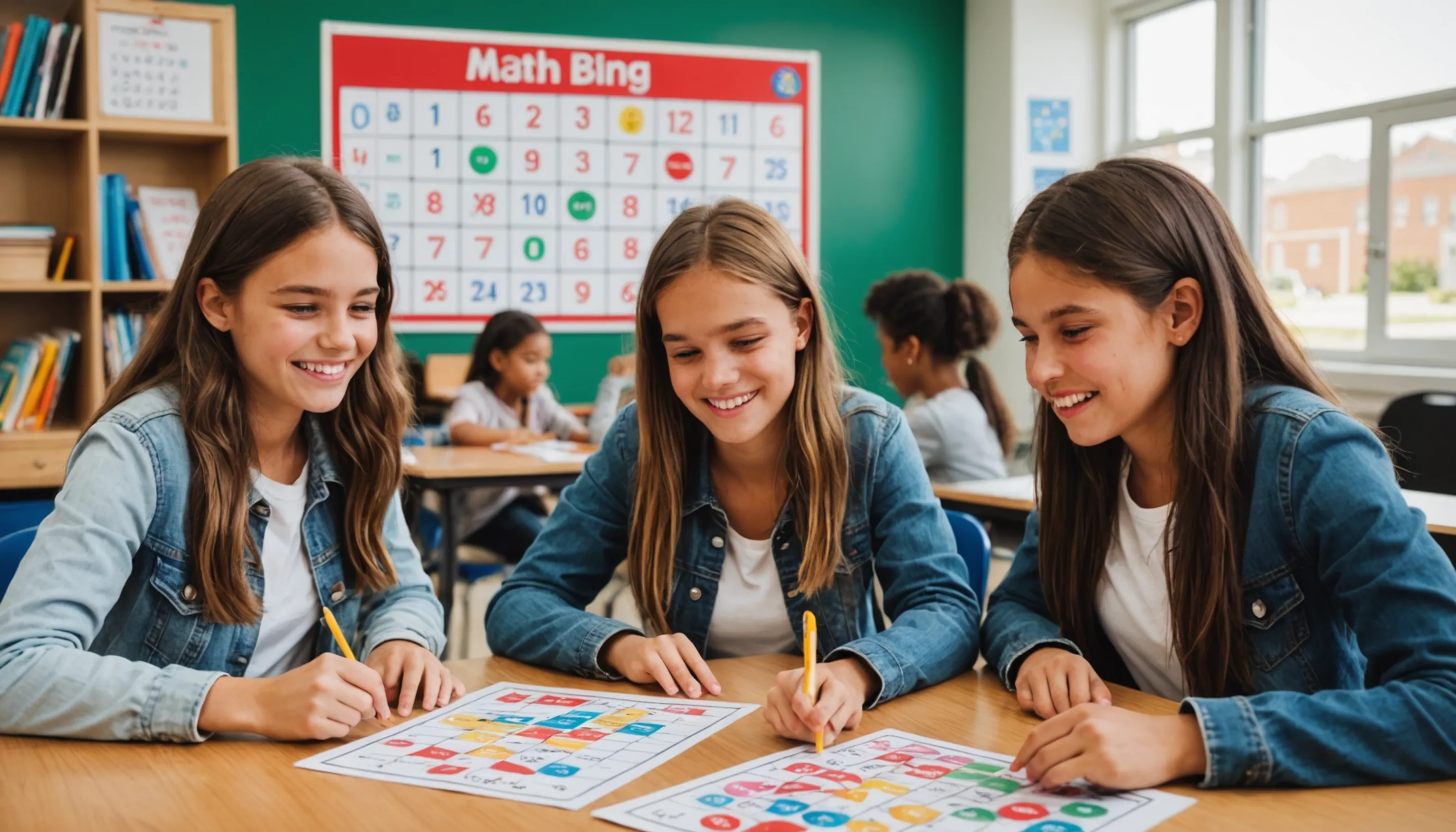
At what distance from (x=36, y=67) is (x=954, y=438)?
2801 millimetres

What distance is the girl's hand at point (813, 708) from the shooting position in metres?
1.06

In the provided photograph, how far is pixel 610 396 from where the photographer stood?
14.0ft

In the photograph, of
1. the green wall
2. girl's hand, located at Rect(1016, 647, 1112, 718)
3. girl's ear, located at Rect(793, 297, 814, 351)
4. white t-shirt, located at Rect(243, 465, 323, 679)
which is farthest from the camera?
the green wall

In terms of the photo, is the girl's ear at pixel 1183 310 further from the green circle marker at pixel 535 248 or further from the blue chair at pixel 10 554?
the green circle marker at pixel 535 248

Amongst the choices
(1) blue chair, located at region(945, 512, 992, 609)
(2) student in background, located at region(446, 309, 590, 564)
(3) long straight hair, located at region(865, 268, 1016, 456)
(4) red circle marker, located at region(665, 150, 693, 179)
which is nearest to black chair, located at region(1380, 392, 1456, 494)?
(3) long straight hair, located at region(865, 268, 1016, 456)

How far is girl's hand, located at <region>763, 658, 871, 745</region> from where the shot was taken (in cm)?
106

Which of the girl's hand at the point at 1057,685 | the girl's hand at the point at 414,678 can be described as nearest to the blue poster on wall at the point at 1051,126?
the girl's hand at the point at 1057,685

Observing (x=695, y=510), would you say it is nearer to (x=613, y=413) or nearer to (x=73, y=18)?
(x=613, y=413)

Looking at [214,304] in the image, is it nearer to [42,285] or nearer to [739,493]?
[739,493]

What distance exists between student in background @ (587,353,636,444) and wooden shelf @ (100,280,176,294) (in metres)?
1.34

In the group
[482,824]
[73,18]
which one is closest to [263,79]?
[73,18]

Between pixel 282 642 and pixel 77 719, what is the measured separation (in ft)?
1.30

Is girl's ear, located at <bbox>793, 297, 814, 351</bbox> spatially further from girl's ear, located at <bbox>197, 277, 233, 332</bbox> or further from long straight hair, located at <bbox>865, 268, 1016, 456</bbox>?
long straight hair, located at <bbox>865, 268, 1016, 456</bbox>

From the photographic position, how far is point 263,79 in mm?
4910
